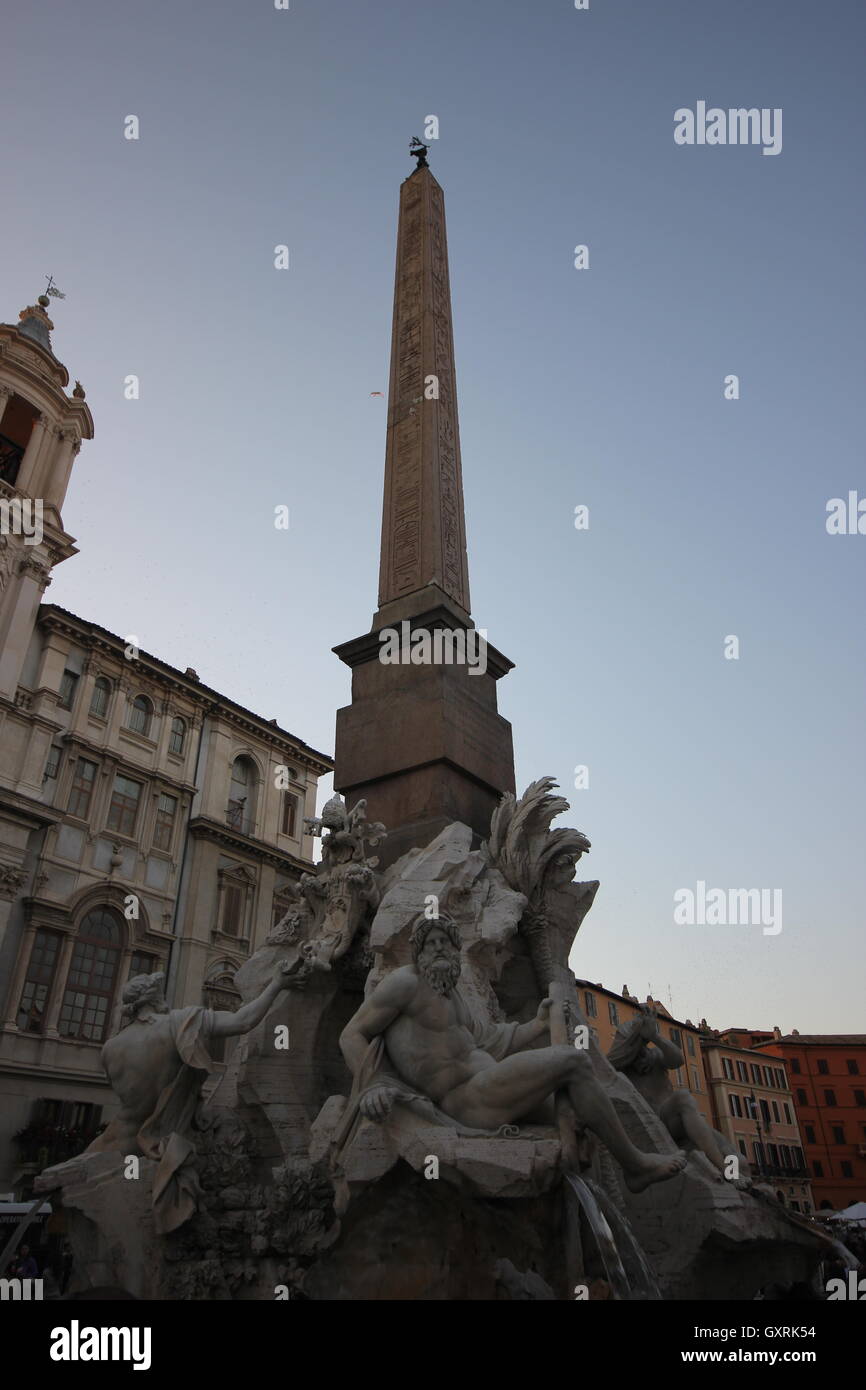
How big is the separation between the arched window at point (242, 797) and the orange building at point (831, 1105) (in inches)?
1399

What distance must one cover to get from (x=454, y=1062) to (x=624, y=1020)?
1337 inches

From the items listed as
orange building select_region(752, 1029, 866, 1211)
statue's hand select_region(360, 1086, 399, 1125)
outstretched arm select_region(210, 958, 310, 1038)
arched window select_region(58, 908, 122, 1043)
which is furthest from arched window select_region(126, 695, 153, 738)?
orange building select_region(752, 1029, 866, 1211)

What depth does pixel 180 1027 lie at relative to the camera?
5.84 m

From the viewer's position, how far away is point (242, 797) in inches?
1070

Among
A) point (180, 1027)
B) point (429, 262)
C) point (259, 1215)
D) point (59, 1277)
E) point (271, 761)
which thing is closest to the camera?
point (259, 1215)

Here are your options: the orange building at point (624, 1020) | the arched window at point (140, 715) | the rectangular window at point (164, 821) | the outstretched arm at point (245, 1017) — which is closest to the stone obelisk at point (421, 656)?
the outstretched arm at point (245, 1017)

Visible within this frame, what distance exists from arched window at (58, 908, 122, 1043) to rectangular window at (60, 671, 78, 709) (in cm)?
529

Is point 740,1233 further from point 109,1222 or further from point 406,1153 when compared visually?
point 109,1222

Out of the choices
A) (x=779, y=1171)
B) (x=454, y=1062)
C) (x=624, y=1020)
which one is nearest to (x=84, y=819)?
(x=454, y=1062)

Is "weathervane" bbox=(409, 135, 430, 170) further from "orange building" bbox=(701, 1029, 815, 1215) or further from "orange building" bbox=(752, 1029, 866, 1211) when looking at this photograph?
"orange building" bbox=(752, 1029, 866, 1211)

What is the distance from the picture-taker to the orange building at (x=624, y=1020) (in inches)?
1448

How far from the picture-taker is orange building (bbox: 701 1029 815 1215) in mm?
41625
